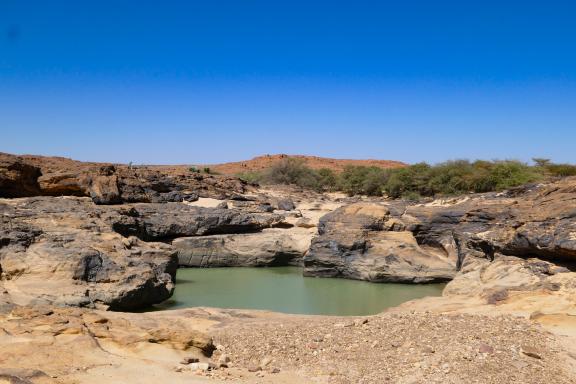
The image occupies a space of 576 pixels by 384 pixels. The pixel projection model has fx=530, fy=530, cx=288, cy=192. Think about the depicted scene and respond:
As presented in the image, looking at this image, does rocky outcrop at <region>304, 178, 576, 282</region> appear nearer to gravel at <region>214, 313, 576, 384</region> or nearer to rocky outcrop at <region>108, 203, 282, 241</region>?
rocky outcrop at <region>108, 203, 282, 241</region>

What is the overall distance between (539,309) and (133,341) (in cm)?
679

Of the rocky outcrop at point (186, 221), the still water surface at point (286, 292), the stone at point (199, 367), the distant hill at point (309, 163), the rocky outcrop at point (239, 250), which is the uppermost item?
the distant hill at point (309, 163)

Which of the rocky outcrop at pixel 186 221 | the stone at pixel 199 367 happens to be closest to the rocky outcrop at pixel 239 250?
the rocky outcrop at pixel 186 221

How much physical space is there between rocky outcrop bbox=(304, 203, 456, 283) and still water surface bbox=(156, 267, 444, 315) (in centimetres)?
31

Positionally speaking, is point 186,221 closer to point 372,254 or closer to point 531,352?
point 372,254

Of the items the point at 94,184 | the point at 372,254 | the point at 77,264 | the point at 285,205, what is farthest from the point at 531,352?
the point at 285,205

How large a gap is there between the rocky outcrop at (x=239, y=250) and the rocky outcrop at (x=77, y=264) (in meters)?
4.03

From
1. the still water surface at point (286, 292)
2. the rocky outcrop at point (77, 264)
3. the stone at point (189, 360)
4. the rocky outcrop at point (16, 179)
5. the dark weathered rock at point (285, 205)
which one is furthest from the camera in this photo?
the dark weathered rock at point (285, 205)

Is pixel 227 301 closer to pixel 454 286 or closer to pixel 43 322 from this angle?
pixel 454 286

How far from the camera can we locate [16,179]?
58.6 feet

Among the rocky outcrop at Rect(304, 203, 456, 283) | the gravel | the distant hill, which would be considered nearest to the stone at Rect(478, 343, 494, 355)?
the gravel

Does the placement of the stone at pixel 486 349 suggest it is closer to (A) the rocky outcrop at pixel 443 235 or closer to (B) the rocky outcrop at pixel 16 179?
(A) the rocky outcrop at pixel 443 235

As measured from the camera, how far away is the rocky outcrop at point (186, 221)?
60.2ft

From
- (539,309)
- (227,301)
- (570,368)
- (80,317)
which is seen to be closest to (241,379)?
(80,317)
